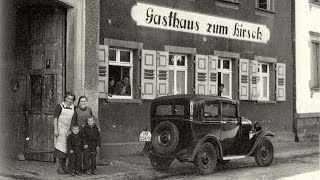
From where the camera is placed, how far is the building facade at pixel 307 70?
20062 millimetres

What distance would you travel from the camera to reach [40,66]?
1206 cm

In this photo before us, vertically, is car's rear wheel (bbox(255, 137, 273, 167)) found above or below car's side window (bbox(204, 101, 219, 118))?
below

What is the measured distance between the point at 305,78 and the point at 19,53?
11937mm

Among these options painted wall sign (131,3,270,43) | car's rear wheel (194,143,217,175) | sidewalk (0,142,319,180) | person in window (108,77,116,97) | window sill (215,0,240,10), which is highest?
window sill (215,0,240,10)

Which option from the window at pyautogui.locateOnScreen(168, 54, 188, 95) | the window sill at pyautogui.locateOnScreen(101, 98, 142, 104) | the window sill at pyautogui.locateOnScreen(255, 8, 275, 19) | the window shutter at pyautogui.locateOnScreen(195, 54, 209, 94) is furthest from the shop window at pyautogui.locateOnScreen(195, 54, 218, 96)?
the window sill at pyautogui.locateOnScreen(255, 8, 275, 19)

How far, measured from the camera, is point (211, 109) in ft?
36.8

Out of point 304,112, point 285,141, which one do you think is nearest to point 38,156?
point 285,141

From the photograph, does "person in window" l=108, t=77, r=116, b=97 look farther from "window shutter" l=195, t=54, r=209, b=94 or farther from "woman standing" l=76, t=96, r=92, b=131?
"window shutter" l=195, t=54, r=209, b=94

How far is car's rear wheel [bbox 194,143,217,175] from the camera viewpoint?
416 inches

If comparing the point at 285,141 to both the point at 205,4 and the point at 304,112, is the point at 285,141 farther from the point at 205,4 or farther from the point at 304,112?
the point at 205,4

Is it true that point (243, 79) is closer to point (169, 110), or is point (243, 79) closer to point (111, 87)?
point (111, 87)

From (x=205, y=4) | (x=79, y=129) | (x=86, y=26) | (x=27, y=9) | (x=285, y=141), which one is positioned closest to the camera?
(x=79, y=129)

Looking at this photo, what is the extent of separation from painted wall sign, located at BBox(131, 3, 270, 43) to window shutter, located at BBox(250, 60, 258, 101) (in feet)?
2.88

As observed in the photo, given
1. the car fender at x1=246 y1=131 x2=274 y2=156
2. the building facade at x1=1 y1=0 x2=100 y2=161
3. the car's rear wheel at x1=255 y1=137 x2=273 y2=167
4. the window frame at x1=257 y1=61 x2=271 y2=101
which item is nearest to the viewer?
the building facade at x1=1 y1=0 x2=100 y2=161
